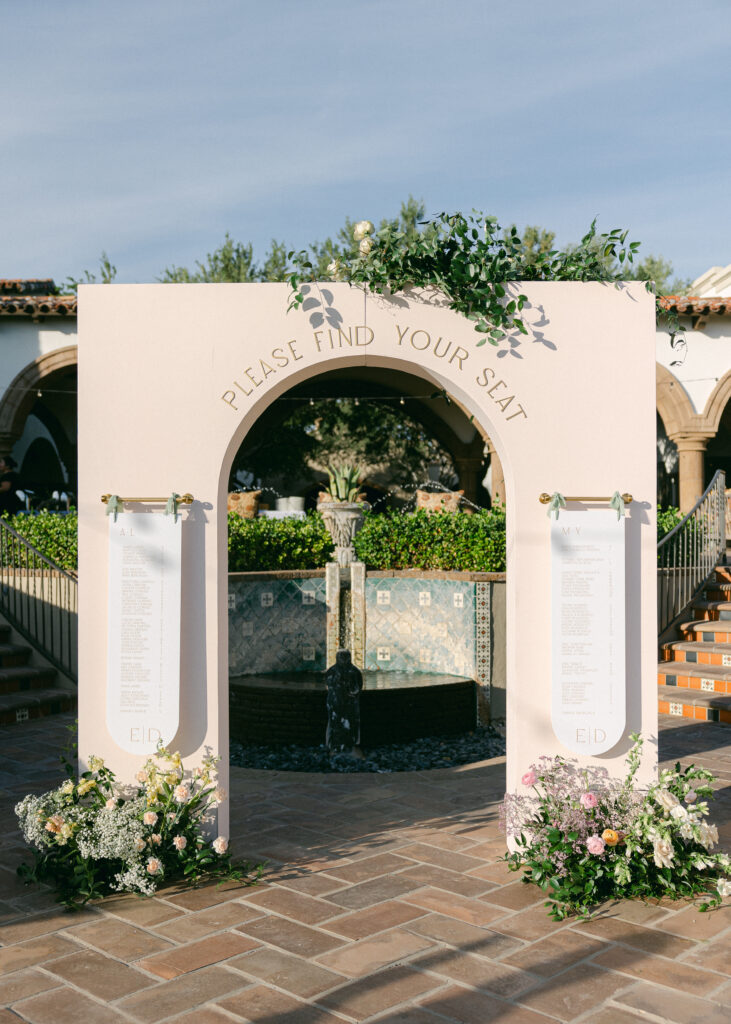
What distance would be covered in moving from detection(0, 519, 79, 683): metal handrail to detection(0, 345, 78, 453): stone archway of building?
21.0 feet

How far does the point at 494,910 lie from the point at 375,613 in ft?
17.1

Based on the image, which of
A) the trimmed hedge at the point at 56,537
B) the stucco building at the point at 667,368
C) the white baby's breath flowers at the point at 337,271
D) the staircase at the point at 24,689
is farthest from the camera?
the stucco building at the point at 667,368

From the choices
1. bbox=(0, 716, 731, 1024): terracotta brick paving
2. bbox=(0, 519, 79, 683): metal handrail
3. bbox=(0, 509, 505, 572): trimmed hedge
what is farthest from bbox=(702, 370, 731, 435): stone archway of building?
bbox=(0, 716, 731, 1024): terracotta brick paving

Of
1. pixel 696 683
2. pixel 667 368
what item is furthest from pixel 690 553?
pixel 667 368

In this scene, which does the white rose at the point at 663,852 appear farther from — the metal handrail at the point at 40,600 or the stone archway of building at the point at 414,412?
the stone archway of building at the point at 414,412

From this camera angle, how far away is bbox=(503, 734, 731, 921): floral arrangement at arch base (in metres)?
4.12

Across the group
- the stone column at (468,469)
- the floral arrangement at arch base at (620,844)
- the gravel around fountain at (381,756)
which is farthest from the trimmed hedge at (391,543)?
the stone column at (468,469)

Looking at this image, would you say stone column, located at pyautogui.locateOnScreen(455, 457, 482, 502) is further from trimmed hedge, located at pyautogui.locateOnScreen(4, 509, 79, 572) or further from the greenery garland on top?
the greenery garland on top

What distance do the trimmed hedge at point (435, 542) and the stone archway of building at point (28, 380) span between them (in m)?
8.51

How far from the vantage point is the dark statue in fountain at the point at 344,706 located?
282 inches

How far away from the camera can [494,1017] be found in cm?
314

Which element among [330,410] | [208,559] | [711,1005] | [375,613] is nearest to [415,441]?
[330,410]

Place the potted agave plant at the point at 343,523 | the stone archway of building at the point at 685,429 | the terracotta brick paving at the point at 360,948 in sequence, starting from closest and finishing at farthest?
1. the terracotta brick paving at the point at 360,948
2. the potted agave plant at the point at 343,523
3. the stone archway of building at the point at 685,429

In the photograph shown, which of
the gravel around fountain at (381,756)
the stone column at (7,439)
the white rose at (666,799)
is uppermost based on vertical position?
the stone column at (7,439)
